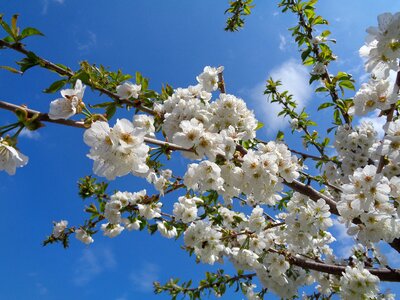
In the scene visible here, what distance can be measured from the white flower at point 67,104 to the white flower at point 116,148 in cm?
14

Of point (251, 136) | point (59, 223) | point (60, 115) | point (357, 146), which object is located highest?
point (59, 223)

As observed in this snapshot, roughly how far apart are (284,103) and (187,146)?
3.03 metres

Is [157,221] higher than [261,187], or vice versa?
[157,221]

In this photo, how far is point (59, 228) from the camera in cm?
631

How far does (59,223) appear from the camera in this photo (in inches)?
252

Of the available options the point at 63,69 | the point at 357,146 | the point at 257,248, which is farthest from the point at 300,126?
the point at 63,69

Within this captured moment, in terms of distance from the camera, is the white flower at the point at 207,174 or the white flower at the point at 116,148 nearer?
the white flower at the point at 116,148

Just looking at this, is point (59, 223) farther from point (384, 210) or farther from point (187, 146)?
point (384, 210)

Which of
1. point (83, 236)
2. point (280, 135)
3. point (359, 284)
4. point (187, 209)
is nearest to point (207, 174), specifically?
point (280, 135)

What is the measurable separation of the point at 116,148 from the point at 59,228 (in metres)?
5.30

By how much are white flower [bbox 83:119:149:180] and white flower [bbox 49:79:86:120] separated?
5.6 inches

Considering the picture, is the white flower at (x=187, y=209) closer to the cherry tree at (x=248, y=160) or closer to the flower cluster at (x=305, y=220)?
the cherry tree at (x=248, y=160)

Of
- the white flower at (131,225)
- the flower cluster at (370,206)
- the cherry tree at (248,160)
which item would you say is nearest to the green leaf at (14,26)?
the cherry tree at (248,160)

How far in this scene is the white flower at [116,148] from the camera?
5.70 ft
